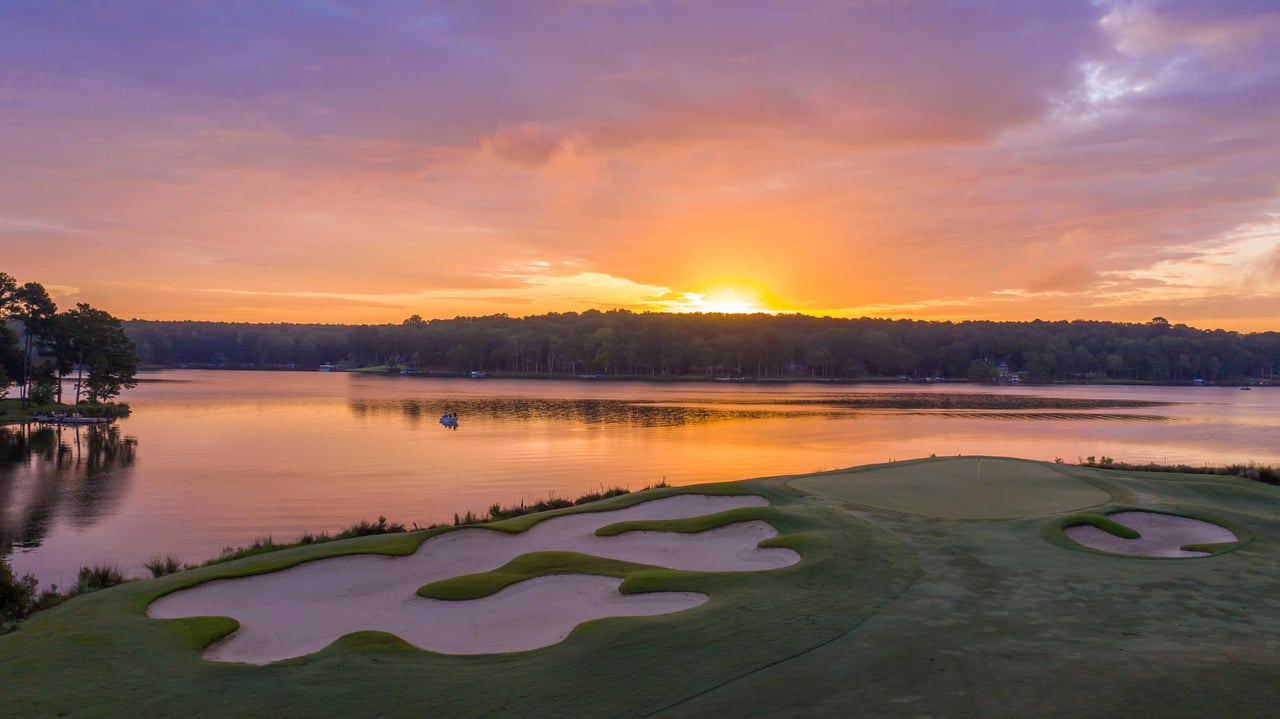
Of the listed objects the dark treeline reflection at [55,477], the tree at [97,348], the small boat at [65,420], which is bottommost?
the dark treeline reflection at [55,477]

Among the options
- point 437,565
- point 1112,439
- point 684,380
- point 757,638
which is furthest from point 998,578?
point 684,380

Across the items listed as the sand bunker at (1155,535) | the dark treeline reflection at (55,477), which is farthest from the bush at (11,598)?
the sand bunker at (1155,535)

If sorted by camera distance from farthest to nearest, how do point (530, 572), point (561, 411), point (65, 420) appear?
point (561, 411), point (65, 420), point (530, 572)

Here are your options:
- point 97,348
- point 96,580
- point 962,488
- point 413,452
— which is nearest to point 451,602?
point 96,580

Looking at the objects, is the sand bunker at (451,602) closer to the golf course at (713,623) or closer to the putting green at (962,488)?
the golf course at (713,623)

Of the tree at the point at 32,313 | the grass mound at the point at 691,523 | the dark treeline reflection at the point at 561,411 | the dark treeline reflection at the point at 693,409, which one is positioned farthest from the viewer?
the dark treeline reflection at the point at 693,409

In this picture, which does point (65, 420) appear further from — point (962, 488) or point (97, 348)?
point (962, 488)

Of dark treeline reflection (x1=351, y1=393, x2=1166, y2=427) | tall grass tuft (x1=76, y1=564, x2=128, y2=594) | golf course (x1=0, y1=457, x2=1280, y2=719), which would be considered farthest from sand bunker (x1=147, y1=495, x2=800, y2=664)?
dark treeline reflection (x1=351, y1=393, x2=1166, y2=427)
